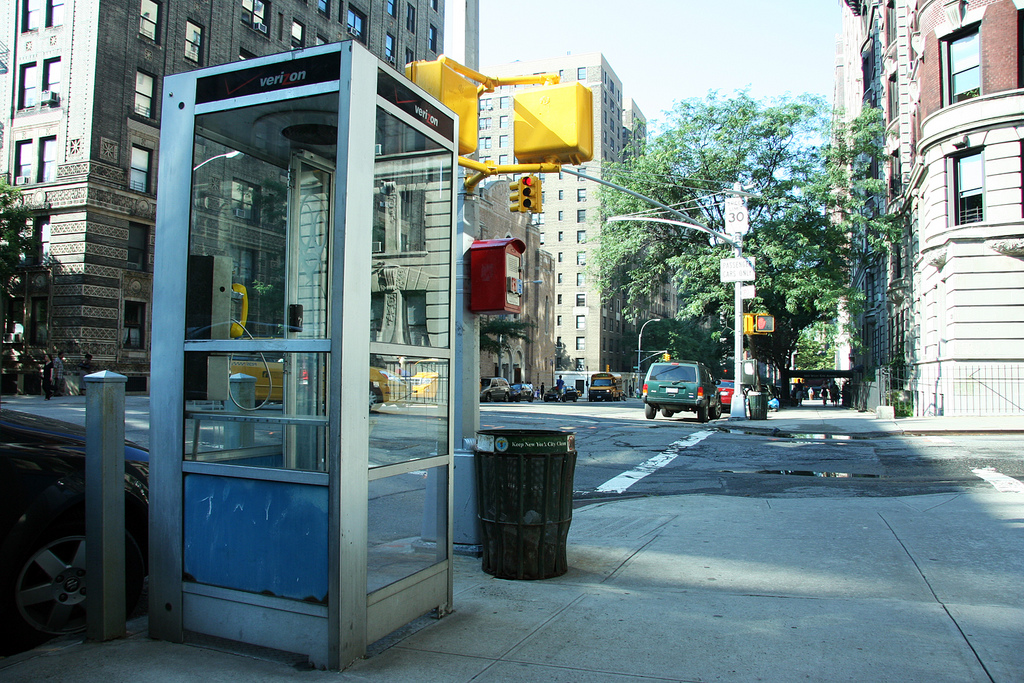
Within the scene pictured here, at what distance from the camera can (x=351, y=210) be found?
11.4 feet

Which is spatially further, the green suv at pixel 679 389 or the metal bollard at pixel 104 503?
the green suv at pixel 679 389

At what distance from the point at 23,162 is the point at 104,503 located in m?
35.9

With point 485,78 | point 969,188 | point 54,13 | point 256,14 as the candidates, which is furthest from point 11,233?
point 969,188

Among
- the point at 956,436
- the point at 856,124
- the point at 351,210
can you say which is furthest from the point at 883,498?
the point at 856,124

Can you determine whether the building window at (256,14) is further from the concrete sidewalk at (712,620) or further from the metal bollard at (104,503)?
the metal bollard at (104,503)

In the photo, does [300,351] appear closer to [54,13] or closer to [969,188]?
Result: [969,188]

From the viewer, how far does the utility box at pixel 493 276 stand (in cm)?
548

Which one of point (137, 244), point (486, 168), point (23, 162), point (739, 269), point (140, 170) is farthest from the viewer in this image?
point (137, 244)

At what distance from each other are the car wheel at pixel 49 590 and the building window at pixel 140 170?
3254 centimetres

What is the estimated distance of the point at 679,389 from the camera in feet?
76.9

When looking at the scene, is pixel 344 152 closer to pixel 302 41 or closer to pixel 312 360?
pixel 312 360

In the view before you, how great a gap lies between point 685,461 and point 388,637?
28.7 ft

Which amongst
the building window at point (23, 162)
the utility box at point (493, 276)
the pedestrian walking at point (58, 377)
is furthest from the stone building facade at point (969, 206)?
the building window at point (23, 162)

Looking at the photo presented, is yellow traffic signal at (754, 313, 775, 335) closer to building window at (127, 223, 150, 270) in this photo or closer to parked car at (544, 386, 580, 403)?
building window at (127, 223, 150, 270)
